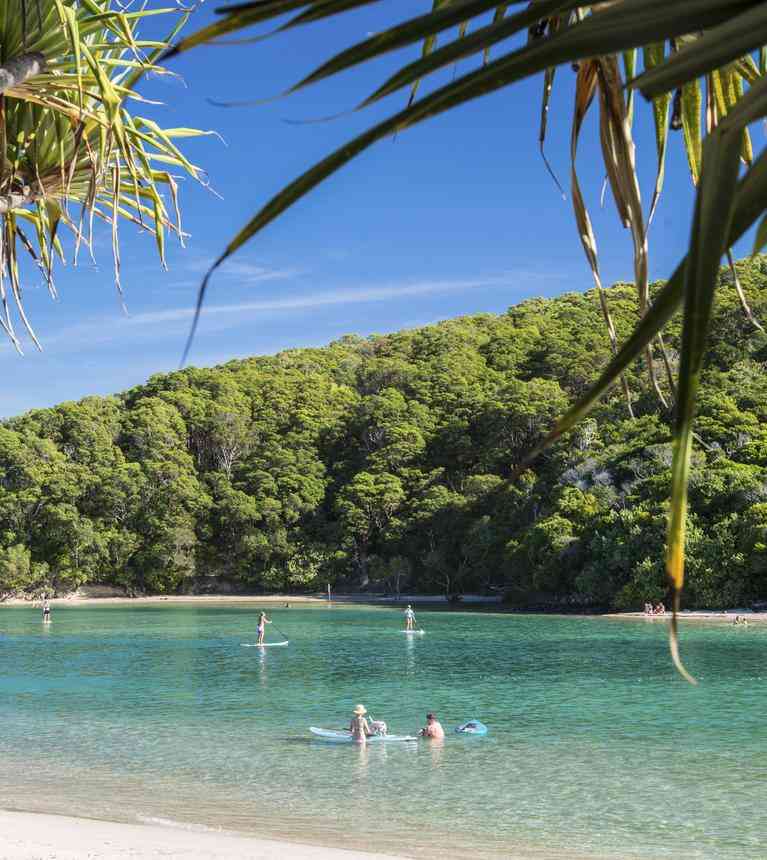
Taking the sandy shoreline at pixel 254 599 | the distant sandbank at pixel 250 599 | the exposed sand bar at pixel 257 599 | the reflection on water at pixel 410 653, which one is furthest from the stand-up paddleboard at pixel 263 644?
the distant sandbank at pixel 250 599

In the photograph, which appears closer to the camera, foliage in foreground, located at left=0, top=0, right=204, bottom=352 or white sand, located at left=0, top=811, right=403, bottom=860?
foliage in foreground, located at left=0, top=0, right=204, bottom=352

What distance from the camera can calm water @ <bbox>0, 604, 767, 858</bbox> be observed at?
29.9 feet

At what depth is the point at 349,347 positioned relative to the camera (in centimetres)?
8006

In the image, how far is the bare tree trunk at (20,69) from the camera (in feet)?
6.34

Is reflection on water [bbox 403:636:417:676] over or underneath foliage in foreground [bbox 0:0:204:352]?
underneath

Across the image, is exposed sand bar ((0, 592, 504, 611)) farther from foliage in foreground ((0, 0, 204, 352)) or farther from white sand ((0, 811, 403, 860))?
foliage in foreground ((0, 0, 204, 352))

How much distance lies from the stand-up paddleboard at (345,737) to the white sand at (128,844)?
4.16 m

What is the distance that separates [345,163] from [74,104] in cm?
191

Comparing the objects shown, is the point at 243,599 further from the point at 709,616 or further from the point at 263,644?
the point at 709,616

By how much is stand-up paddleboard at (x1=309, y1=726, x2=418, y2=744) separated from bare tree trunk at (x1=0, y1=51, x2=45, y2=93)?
1162cm

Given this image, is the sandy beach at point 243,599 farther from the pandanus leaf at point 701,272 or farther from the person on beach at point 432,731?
the pandanus leaf at point 701,272

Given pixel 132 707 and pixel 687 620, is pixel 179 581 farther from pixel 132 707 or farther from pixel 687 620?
pixel 132 707

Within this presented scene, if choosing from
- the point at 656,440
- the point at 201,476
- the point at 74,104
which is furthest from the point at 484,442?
the point at 74,104

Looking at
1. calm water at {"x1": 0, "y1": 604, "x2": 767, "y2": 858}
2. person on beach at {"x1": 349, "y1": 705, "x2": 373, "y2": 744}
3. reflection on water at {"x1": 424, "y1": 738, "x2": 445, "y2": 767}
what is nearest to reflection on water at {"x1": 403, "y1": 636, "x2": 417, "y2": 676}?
calm water at {"x1": 0, "y1": 604, "x2": 767, "y2": 858}
